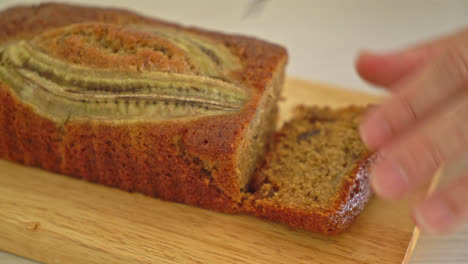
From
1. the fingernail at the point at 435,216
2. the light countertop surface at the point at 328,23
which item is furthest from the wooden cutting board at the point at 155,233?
the light countertop surface at the point at 328,23

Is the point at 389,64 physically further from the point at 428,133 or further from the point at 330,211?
the point at 330,211

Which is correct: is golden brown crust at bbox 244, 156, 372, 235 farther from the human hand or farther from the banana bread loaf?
the human hand

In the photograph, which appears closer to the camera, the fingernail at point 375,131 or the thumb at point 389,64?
the fingernail at point 375,131

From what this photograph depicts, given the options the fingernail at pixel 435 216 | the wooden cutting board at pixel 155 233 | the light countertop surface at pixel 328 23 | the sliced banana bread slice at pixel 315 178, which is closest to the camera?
the fingernail at pixel 435 216

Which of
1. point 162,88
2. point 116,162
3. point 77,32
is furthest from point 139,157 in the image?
point 77,32

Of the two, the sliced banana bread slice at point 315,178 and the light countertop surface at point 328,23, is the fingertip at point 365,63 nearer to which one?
the sliced banana bread slice at point 315,178

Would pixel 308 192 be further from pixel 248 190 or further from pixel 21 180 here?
pixel 21 180

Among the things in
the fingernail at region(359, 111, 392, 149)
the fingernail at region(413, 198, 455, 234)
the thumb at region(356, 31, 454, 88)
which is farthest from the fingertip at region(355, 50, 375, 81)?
the fingernail at region(413, 198, 455, 234)
